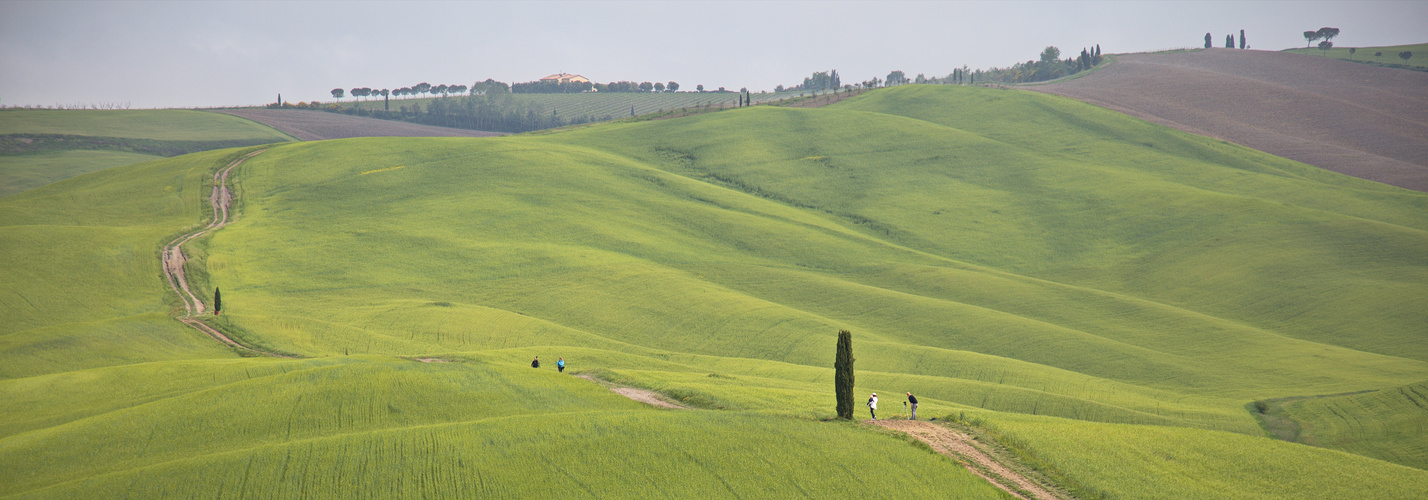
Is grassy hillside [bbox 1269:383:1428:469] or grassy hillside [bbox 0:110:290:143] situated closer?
grassy hillside [bbox 1269:383:1428:469]

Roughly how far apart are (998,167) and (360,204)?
76.8m

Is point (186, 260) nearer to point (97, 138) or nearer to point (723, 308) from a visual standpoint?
point (723, 308)

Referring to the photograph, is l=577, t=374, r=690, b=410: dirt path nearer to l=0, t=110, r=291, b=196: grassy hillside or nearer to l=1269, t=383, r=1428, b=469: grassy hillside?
l=1269, t=383, r=1428, b=469: grassy hillside

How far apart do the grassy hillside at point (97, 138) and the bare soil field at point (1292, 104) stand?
163m

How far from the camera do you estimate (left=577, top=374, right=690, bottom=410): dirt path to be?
120 feet

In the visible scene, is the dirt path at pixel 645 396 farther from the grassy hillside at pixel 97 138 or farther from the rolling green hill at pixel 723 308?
the grassy hillside at pixel 97 138

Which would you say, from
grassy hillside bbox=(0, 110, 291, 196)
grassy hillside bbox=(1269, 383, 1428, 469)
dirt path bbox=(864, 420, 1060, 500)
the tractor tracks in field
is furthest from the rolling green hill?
grassy hillside bbox=(0, 110, 291, 196)

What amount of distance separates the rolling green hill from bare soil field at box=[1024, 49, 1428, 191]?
9.99 m

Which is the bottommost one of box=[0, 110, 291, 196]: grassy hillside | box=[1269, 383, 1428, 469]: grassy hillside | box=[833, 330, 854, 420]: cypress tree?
box=[1269, 383, 1428, 469]: grassy hillside

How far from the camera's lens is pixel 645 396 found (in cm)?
3831

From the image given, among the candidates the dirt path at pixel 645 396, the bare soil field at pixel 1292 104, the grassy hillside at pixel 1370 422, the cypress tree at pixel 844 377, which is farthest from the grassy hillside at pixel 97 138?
the bare soil field at pixel 1292 104

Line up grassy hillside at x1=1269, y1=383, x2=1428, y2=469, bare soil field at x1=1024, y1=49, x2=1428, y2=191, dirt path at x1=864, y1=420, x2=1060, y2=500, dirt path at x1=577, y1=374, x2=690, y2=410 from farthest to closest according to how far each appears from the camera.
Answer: bare soil field at x1=1024, y1=49, x2=1428, y2=191
grassy hillside at x1=1269, y1=383, x2=1428, y2=469
dirt path at x1=577, y1=374, x2=690, y2=410
dirt path at x1=864, y1=420, x2=1060, y2=500

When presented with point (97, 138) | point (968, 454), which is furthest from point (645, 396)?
point (97, 138)

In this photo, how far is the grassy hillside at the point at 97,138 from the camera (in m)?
141
